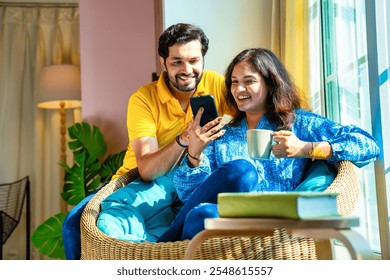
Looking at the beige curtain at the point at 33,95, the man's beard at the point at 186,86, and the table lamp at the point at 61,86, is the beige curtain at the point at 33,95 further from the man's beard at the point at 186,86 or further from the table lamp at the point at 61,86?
the man's beard at the point at 186,86

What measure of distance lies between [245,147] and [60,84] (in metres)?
1.97

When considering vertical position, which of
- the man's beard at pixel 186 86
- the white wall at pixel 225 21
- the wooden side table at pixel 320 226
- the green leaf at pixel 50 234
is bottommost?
the green leaf at pixel 50 234

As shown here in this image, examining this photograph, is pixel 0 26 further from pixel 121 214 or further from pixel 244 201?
pixel 244 201

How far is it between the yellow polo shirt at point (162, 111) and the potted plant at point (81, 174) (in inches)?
38.0

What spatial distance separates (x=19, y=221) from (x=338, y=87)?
2.38 meters

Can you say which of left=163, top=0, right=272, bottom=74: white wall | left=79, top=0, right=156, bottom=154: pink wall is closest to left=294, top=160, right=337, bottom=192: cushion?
left=163, top=0, right=272, bottom=74: white wall

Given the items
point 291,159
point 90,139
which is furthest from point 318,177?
point 90,139

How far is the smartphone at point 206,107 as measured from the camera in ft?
3.90

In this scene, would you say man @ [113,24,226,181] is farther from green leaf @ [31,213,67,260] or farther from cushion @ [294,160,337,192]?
green leaf @ [31,213,67,260]

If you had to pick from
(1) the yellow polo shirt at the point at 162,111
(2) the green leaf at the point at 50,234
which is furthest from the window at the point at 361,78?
(2) the green leaf at the point at 50,234

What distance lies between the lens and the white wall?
1668mm

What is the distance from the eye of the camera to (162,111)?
151cm

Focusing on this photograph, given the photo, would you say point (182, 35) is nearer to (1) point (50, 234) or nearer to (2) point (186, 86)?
(2) point (186, 86)
